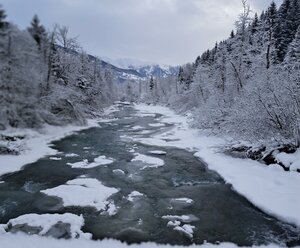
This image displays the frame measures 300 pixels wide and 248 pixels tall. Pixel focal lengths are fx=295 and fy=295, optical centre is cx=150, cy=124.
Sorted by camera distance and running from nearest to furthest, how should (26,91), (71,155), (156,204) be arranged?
(156,204)
(71,155)
(26,91)

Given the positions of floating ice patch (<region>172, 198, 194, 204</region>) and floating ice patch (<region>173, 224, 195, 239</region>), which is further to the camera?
floating ice patch (<region>172, 198, 194, 204</region>)

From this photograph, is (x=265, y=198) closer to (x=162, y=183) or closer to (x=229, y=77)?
(x=162, y=183)

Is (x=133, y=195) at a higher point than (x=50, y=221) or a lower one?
higher

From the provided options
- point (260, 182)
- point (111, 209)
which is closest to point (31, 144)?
point (111, 209)

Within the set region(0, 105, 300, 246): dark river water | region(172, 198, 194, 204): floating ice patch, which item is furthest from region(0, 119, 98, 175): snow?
region(172, 198, 194, 204): floating ice patch

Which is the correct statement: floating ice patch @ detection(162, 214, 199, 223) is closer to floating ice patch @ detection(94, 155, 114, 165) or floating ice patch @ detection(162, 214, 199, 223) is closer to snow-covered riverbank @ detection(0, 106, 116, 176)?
floating ice patch @ detection(94, 155, 114, 165)

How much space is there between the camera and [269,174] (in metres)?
14.8

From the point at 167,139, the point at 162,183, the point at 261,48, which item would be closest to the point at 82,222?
the point at 162,183

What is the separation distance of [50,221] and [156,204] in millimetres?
4089

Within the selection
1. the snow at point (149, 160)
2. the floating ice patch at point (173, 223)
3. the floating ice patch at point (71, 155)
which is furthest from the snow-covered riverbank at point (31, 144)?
the floating ice patch at point (173, 223)

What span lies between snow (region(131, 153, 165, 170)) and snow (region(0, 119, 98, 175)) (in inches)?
227

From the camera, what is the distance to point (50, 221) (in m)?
9.84

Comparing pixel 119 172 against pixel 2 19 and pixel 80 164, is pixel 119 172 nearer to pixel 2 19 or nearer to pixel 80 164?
pixel 80 164

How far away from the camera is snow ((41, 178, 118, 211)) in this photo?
11547mm
